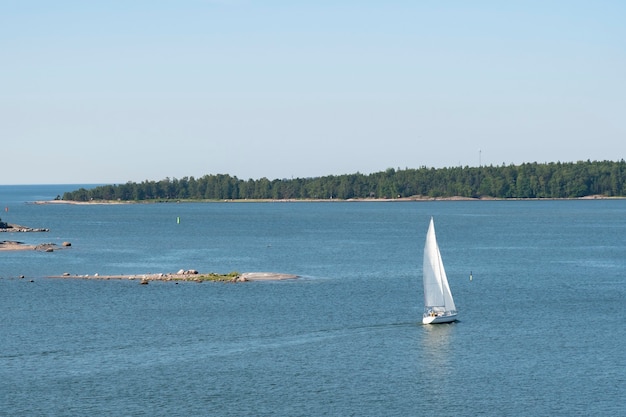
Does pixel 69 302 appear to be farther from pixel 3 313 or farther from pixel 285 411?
pixel 285 411

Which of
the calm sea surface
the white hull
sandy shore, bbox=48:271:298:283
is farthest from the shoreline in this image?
the white hull

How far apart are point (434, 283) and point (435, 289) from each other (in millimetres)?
704

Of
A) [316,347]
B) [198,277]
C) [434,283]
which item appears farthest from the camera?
[198,277]

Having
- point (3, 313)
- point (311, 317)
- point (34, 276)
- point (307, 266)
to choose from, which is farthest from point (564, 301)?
point (34, 276)

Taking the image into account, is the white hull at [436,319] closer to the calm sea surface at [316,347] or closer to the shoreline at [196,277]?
the calm sea surface at [316,347]

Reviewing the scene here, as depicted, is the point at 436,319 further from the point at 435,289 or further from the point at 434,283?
the point at 434,283

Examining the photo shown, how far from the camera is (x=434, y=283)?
106 meters

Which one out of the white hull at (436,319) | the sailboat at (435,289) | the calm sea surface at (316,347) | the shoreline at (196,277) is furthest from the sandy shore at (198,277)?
the white hull at (436,319)

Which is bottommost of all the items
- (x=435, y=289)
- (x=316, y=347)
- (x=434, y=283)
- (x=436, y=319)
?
(x=316, y=347)

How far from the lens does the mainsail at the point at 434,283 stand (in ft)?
349

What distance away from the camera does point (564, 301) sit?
4808 inches

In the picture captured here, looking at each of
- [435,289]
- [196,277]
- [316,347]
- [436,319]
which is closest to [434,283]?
[435,289]

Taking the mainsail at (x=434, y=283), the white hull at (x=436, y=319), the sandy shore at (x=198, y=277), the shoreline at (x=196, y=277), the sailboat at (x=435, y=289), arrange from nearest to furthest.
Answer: the white hull at (x=436, y=319) < the sailboat at (x=435, y=289) < the mainsail at (x=434, y=283) < the shoreline at (x=196, y=277) < the sandy shore at (x=198, y=277)

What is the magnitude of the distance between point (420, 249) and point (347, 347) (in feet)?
353
